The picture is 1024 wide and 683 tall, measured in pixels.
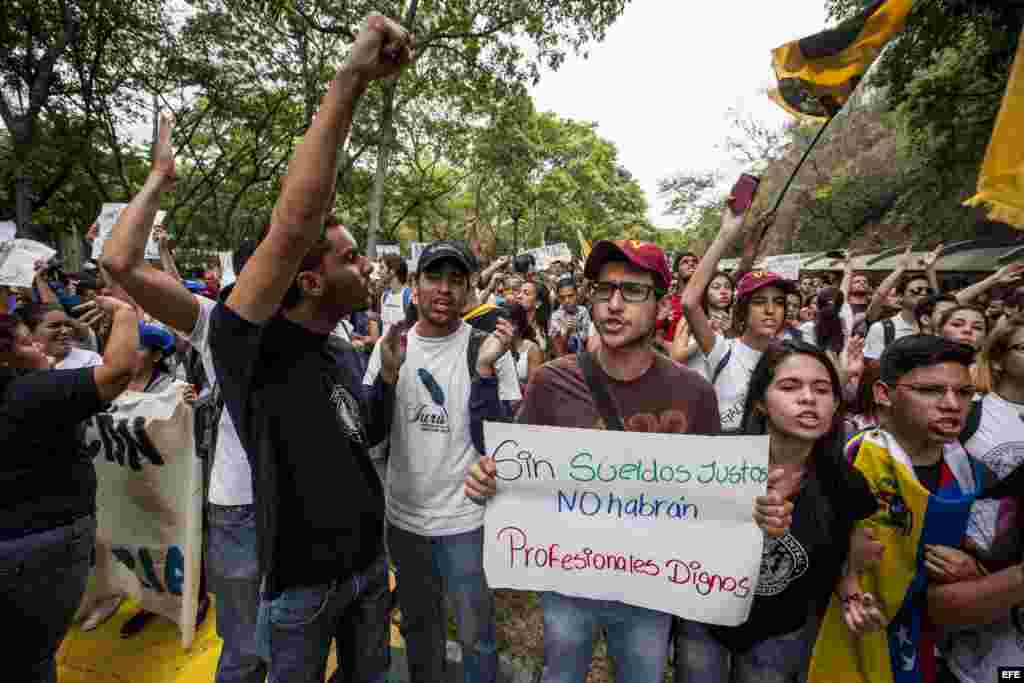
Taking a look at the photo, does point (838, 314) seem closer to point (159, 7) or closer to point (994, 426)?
point (994, 426)

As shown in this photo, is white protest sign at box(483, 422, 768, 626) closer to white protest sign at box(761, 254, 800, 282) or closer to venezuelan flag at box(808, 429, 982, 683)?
venezuelan flag at box(808, 429, 982, 683)

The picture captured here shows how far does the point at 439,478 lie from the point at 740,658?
1380mm

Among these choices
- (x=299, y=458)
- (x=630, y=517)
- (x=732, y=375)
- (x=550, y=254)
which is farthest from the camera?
(x=550, y=254)

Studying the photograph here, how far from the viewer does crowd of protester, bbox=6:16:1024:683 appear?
1591mm

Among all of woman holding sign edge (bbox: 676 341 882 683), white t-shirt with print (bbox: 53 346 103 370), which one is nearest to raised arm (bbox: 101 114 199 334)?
white t-shirt with print (bbox: 53 346 103 370)

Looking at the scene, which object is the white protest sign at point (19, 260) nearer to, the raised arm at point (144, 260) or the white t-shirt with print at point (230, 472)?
the white t-shirt with print at point (230, 472)

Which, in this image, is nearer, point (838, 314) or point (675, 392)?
point (675, 392)

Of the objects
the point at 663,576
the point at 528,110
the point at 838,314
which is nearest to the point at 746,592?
the point at 663,576

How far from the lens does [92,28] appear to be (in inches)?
475

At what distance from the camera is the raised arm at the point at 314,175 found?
4.03 feet

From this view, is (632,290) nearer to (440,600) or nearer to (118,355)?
(440,600)

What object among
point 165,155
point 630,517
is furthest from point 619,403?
point 165,155

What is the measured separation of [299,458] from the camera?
5.34 ft

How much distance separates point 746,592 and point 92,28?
55.4 feet
